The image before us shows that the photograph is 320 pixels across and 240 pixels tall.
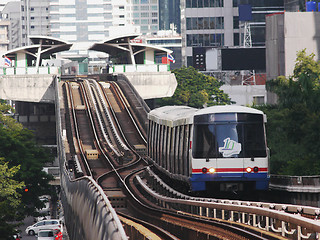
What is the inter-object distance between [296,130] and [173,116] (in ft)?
48.5

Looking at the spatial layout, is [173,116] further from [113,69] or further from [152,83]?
[113,69]

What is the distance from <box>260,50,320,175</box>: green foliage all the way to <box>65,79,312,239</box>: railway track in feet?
28.0

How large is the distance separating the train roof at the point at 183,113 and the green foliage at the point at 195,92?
69.5 metres

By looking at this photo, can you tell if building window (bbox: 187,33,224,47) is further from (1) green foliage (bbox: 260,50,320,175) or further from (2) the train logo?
Result: (2) the train logo

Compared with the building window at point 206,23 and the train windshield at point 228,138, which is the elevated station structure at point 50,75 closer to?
the building window at point 206,23

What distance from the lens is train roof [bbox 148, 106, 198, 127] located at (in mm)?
28625

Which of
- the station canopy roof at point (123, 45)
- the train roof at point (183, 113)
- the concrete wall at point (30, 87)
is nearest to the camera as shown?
the train roof at point (183, 113)

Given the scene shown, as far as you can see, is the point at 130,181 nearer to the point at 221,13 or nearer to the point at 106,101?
the point at 106,101

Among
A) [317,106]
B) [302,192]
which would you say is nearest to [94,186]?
[302,192]

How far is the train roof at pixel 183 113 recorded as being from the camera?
27125 mm

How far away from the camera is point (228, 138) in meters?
27.0

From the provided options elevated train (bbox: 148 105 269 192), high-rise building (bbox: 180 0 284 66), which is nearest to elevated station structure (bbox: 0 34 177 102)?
high-rise building (bbox: 180 0 284 66)

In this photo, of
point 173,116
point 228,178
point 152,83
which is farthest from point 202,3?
point 228,178

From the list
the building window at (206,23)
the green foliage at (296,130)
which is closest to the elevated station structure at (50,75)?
the green foliage at (296,130)
